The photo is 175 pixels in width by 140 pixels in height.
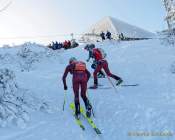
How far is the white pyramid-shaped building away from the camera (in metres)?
46.4

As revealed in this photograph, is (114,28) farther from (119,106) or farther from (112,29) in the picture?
(119,106)

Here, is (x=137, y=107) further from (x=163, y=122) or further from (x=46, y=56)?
(x=46, y=56)

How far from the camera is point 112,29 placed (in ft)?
159

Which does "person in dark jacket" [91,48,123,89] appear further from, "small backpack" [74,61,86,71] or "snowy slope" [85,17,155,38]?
"snowy slope" [85,17,155,38]

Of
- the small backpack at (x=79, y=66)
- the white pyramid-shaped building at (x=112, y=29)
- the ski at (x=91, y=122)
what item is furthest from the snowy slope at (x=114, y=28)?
the ski at (x=91, y=122)

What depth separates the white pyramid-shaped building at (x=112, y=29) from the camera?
46438 mm

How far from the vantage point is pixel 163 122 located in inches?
418

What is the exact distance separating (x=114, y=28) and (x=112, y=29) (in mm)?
286

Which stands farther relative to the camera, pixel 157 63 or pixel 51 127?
pixel 157 63

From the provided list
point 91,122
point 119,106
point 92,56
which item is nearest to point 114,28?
point 92,56

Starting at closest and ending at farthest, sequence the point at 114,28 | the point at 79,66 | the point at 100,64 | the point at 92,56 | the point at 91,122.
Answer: the point at 91,122 < the point at 79,66 < the point at 100,64 < the point at 92,56 < the point at 114,28

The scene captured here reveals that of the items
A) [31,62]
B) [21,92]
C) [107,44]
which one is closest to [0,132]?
[21,92]

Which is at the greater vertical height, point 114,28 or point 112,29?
point 114,28

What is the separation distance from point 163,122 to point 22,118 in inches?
162
